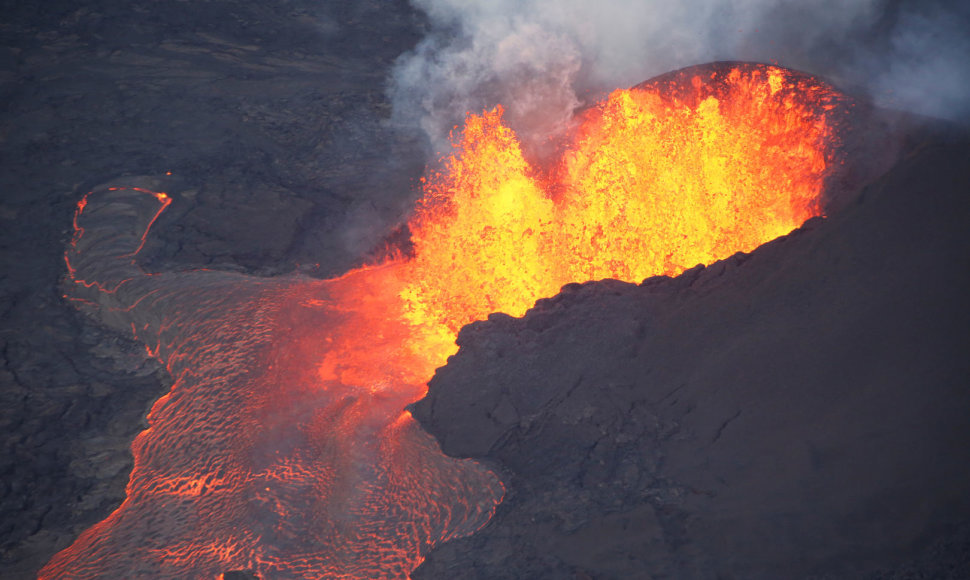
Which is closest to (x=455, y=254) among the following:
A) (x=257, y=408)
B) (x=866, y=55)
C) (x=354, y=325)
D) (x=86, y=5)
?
(x=354, y=325)

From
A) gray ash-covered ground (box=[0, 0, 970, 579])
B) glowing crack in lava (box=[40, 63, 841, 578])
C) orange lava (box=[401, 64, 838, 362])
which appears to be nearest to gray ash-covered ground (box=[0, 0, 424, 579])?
gray ash-covered ground (box=[0, 0, 970, 579])

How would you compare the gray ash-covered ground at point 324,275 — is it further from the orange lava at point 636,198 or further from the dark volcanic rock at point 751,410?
the orange lava at point 636,198

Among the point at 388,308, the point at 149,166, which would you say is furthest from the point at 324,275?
the point at 149,166

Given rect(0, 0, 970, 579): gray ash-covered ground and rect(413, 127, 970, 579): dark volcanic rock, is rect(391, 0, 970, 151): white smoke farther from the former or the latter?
rect(413, 127, 970, 579): dark volcanic rock

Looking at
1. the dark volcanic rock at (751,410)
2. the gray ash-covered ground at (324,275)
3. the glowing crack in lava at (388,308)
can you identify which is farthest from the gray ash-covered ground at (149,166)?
the dark volcanic rock at (751,410)

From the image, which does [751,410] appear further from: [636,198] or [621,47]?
[621,47]
